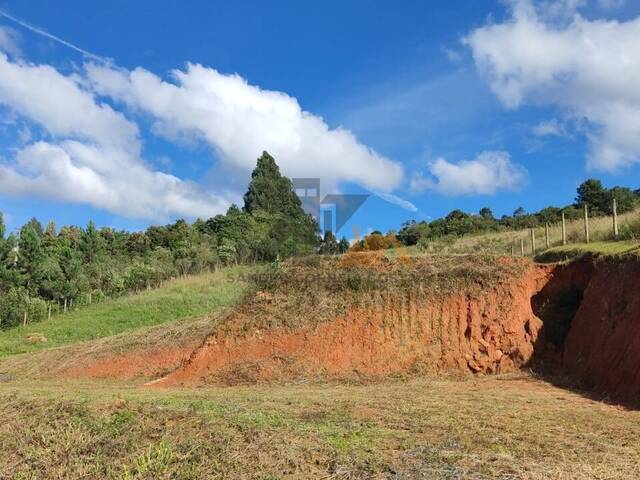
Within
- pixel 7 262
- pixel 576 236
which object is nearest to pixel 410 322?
pixel 576 236

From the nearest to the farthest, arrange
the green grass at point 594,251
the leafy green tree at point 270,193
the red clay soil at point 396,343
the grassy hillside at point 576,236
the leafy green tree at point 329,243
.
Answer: the green grass at point 594,251
the red clay soil at point 396,343
the grassy hillside at point 576,236
the leafy green tree at point 329,243
the leafy green tree at point 270,193

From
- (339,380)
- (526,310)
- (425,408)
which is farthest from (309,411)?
(526,310)

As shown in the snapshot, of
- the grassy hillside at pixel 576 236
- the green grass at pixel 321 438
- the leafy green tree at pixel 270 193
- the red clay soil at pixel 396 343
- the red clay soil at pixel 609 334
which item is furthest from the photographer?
the leafy green tree at pixel 270 193

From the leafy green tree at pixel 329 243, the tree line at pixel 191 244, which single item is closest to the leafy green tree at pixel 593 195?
the tree line at pixel 191 244

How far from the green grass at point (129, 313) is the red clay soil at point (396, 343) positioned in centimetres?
1007

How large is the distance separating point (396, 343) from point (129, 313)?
2194cm

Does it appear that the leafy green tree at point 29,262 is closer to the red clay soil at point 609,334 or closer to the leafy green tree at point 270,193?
the leafy green tree at point 270,193

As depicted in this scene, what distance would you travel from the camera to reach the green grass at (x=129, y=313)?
28344mm

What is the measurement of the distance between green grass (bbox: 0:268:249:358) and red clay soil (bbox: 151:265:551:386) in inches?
397

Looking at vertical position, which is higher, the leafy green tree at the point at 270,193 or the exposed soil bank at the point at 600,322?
the leafy green tree at the point at 270,193

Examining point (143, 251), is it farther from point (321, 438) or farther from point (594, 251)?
point (321, 438)

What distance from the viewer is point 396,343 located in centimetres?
1562

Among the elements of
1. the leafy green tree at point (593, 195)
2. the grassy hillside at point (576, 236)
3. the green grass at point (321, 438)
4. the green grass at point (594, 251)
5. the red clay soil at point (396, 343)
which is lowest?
the green grass at point (321, 438)

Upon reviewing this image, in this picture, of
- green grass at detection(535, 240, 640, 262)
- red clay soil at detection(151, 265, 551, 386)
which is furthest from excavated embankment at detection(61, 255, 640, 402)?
green grass at detection(535, 240, 640, 262)
